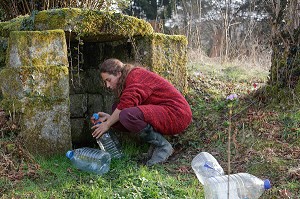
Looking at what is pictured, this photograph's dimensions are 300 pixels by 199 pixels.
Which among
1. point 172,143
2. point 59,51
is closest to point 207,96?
point 172,143

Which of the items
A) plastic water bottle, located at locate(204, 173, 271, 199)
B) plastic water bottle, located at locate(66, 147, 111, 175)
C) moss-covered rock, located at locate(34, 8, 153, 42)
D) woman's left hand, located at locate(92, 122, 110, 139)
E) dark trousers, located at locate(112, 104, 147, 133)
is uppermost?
moss-covered rock, located at locate(34, 8, 153, 42)

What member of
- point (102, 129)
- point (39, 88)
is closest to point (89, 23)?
point (39, 88)

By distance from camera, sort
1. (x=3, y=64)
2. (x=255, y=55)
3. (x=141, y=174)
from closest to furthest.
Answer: (x=141, y=174) → (x=3, y=64) → (x=255, y=55)

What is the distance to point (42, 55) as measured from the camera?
4.35 m

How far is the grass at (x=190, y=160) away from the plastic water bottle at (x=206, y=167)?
0.24ft

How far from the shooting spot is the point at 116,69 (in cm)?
447

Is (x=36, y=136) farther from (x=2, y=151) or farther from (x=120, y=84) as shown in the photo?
(x=120, y=84)

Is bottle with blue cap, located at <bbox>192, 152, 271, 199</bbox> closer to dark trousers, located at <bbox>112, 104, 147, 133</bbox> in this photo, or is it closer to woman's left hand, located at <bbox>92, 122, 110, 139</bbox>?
dark trousers, located at <bbox>112, 104, 147, 133</bbox>

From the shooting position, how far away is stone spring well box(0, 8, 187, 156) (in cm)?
429

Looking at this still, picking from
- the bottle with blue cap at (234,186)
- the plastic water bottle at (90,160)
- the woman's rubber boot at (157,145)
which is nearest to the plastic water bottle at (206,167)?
the bottle with blue cap at (234,186)

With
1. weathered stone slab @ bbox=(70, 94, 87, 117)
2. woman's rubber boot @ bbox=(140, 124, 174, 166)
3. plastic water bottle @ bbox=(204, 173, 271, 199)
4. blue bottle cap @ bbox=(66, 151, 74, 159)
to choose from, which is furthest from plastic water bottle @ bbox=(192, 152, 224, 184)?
weathered stone slab @ bbox=(70, 94, 87, 117)

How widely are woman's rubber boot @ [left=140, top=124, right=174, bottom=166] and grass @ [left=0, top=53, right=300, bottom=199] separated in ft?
0.33

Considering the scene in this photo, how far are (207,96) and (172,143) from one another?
1.26 metres

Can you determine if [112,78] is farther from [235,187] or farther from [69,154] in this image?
[235,187]
